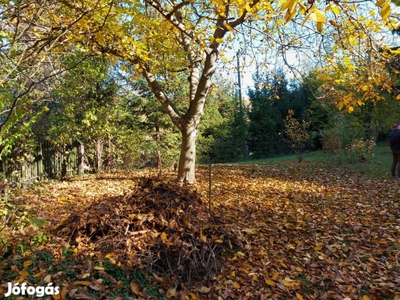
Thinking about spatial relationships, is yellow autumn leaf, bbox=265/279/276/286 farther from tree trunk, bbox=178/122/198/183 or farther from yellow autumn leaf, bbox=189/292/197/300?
tree trunk, bbox=178/122/198/183

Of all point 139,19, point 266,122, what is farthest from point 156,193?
point 266,122

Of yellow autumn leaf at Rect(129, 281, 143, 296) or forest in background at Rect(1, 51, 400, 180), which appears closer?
yellow autumn leaf at Rect(129, 281, 143, 296)

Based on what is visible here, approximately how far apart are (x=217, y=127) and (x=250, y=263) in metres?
13.8

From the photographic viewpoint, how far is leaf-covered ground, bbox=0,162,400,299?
265 cm

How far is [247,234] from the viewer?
3969 millimetres

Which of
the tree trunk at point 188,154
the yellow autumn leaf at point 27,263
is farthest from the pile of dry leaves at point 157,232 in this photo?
the tree trunk at point 188,154

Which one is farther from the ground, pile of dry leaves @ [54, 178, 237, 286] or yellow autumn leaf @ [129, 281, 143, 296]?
pile of dry leaves @ [54, 178, 237, 286]

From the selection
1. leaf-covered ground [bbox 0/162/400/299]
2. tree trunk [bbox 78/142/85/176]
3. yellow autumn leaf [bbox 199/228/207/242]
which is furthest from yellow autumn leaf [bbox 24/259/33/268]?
tree trunk [bbox 78/142/85/176]

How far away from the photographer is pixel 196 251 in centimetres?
313

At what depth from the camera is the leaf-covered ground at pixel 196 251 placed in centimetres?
265

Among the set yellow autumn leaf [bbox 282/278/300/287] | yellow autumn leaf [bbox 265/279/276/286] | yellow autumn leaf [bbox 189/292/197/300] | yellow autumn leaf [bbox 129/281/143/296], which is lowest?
yellow autumn leaf [bbox 282/278/300/287]

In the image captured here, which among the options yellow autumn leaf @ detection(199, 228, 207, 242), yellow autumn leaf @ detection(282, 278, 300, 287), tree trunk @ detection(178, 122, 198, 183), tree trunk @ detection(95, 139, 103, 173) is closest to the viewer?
yellow autumn leaf @ detection(282, 278, 300, 287)

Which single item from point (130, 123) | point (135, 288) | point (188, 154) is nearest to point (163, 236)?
point (135, 288)

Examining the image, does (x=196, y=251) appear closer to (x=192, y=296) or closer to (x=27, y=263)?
(x=192, y=296)
